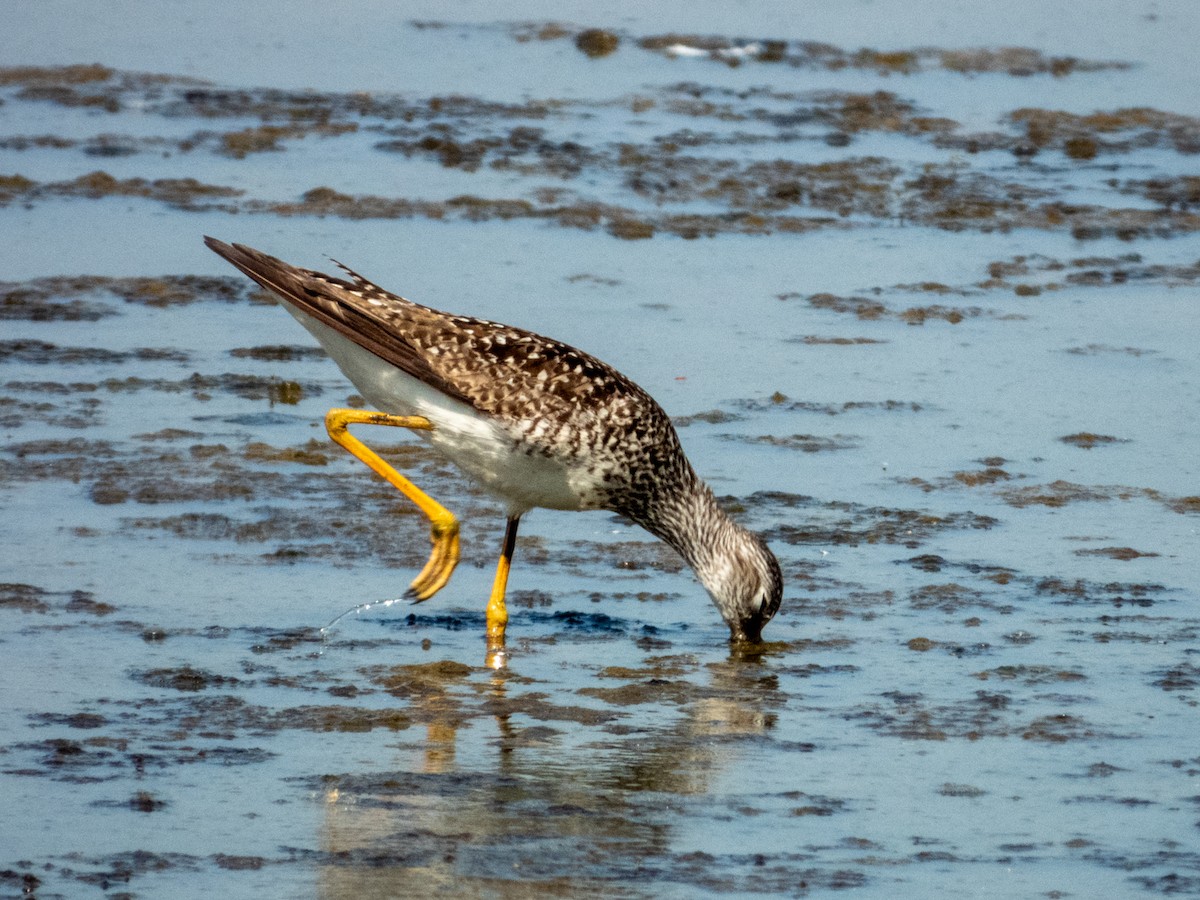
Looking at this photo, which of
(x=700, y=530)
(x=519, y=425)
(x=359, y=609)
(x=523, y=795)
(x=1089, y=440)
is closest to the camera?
(x=523, y=795)

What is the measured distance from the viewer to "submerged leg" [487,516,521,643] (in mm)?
8508

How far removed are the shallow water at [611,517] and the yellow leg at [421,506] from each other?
0.71 ft

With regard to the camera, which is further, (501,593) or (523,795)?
(501,593)

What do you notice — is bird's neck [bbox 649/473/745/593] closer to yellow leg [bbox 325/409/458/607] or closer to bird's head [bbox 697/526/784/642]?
bird's head [bbox 697/526/784/642]

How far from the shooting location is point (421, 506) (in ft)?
28.8

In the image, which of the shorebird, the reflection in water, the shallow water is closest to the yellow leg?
the shorebird

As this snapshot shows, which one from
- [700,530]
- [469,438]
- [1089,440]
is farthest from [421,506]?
[1089,440]

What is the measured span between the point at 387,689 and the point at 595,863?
1.81 metres

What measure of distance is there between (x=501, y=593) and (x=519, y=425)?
714 mm

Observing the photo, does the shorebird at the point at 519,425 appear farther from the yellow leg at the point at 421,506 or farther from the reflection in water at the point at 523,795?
the reflection in water at the point at 523,795

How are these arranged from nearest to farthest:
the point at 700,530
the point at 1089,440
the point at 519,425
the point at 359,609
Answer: the point at 519,425 < the point at 359,609 < the point at 700,530 < the point at 1089,440

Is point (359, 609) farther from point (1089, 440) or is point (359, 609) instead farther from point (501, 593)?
point (1089, 440)

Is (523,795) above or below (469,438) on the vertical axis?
below

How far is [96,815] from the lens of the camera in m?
6.27
